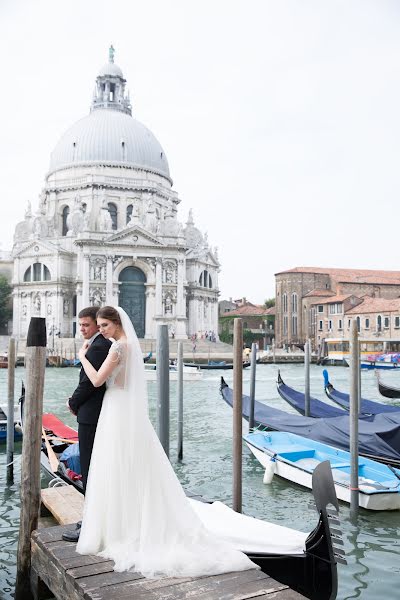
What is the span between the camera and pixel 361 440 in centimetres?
723

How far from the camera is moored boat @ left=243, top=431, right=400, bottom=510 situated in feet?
19.3

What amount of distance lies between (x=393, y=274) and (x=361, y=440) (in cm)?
4510

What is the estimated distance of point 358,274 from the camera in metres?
49.8

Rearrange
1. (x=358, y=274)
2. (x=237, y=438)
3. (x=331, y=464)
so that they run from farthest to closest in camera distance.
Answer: (x=358, y=274)
(x=331, y=464)
(x=237, y=438)

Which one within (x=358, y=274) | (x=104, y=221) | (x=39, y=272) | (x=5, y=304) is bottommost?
(x=5, y=304)

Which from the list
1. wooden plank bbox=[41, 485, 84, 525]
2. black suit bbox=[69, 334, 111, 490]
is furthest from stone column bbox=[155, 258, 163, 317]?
black suit bbox=[69, 334, 111, 490]

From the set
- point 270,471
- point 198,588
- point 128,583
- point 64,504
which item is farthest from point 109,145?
point 198,588

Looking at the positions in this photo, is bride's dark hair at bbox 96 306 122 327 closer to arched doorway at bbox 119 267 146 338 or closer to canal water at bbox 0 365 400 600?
canal water at bbox 0 365 400 600

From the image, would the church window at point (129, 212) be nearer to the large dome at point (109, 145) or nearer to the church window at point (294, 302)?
the large dome at point (109, 145)

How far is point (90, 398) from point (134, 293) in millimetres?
32407

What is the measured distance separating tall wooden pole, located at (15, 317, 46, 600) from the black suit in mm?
602

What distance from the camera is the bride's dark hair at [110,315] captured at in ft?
10.9

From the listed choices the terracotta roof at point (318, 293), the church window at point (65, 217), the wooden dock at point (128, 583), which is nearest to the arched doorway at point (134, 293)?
the church window at point (65, 217)

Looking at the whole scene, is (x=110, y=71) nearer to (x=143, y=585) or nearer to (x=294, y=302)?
(x=294, y=302)
